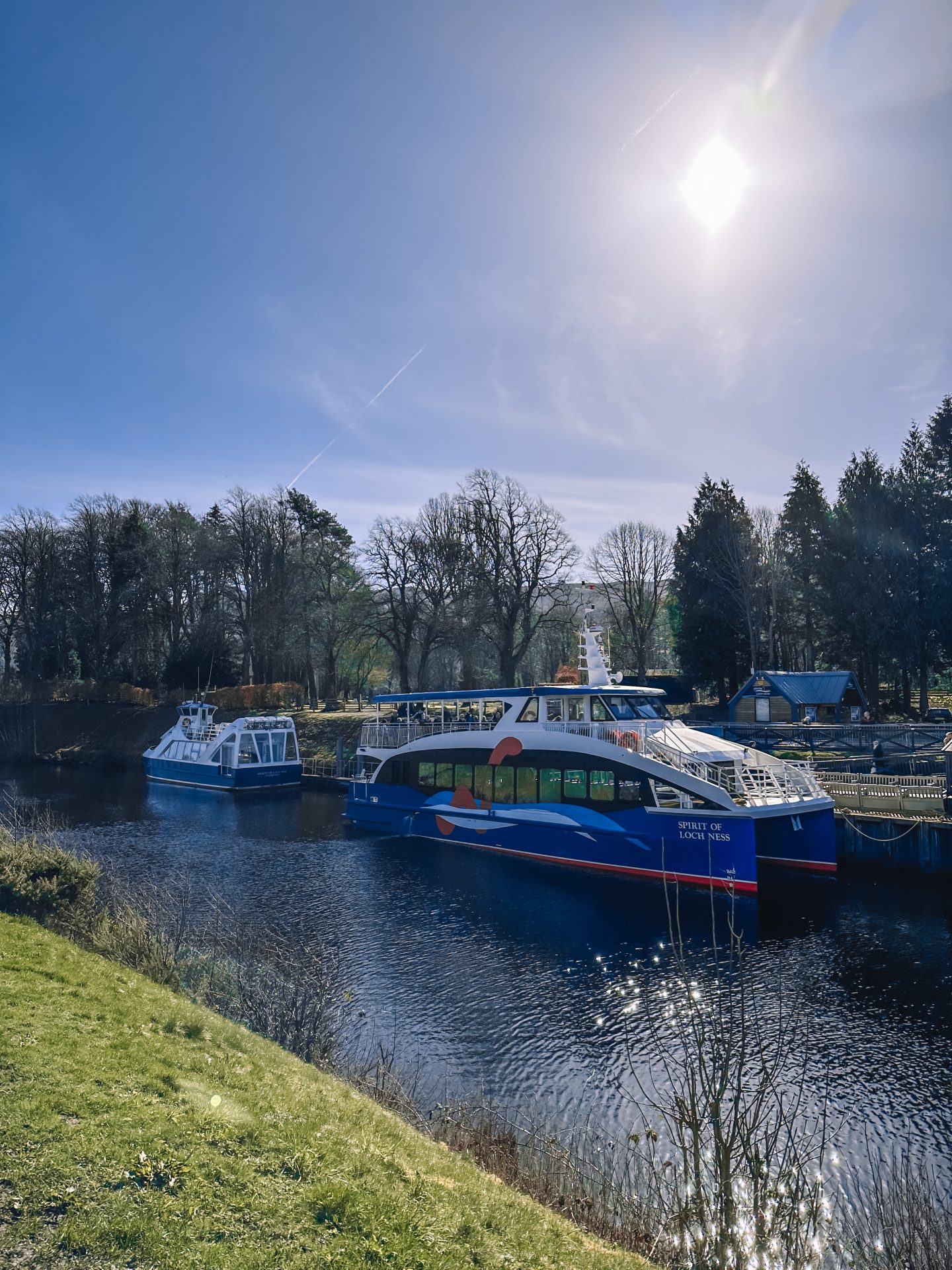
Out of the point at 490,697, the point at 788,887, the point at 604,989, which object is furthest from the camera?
the point at 490,697

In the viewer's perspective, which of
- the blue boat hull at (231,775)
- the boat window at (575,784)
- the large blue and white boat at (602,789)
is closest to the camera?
the large blue and white boat at (602,789)

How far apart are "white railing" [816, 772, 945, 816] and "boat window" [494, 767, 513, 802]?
10.1m

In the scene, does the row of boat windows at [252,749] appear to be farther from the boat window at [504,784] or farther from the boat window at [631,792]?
the boat window at [631,792]

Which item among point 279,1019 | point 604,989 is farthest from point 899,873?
point 279,1019

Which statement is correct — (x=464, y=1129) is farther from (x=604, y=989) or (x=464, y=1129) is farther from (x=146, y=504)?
(x=146, y=504)

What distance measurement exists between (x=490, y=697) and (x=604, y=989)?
13123mm

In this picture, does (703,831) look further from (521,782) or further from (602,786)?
(521,782)

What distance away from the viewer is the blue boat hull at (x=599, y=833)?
19.6 meters

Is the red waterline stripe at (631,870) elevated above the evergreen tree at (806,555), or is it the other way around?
the evergreen tree at (806,555)

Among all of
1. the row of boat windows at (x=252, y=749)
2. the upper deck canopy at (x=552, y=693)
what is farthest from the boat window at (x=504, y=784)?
the row of boat windows at (x=252, y=749)

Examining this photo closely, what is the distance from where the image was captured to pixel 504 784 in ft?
83.4

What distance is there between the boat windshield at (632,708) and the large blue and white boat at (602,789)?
0.17 feet

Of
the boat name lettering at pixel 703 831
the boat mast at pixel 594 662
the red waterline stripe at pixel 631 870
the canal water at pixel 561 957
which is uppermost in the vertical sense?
the boat mast at pixel 594 662

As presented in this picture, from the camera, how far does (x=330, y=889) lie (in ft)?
71.4
